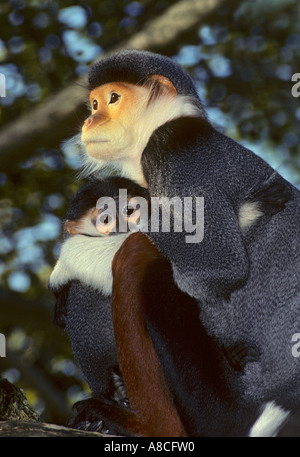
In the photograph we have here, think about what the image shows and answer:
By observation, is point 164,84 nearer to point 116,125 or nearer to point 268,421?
point 116,125

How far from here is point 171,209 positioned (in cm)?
237

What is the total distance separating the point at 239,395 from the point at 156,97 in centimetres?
112

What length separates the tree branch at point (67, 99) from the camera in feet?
12.5

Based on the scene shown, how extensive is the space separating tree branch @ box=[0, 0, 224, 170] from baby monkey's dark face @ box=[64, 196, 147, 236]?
1.01 metres

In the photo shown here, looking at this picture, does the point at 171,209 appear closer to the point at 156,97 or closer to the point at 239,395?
the point at 156,97

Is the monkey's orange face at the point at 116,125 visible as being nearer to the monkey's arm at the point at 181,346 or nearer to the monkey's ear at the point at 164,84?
the monkey's ear at the point at 164,84

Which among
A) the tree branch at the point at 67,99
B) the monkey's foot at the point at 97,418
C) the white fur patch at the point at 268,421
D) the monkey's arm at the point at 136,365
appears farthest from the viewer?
the tree branch at the point at 67,99

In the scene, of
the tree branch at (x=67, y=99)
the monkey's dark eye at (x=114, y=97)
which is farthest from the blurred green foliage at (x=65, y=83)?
the monkey's dark eye at (x=114, y=97)

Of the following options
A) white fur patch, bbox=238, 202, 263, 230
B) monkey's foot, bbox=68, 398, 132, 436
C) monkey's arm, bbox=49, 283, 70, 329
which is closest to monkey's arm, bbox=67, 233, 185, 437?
monkey's foot, bbox=68, 398, 132, 436

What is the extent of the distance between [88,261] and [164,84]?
73 cm

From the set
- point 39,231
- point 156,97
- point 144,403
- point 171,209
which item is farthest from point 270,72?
point 144,403

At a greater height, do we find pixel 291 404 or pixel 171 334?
pixel 171 334
